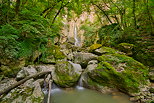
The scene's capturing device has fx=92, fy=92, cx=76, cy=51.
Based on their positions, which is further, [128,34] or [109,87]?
[128,34]

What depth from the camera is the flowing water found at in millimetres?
2975

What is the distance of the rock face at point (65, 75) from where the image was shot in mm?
3687

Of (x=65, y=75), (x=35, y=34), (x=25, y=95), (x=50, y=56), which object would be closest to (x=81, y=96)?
(x=65, y=75)

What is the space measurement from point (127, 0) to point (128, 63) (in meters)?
4.40

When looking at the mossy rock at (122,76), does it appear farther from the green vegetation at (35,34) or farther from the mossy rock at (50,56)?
the mossy rock at (50,56)

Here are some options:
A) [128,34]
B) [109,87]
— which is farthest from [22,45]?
[128,34]

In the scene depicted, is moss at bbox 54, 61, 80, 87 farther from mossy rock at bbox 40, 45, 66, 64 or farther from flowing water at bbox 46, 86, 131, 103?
mossy rock at bbox 40, 45, 66, 64

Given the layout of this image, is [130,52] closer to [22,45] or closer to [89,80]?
[89,80]

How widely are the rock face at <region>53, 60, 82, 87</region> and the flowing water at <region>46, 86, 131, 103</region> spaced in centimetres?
26

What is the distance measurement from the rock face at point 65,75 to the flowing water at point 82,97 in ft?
0.87

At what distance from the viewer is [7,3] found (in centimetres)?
381

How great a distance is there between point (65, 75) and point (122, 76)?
2173 mm

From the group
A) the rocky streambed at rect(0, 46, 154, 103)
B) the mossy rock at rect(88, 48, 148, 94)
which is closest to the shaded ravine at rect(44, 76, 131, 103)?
the rocky streambed at rect(0, 46, 154, 103)

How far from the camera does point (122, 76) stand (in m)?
3.33
